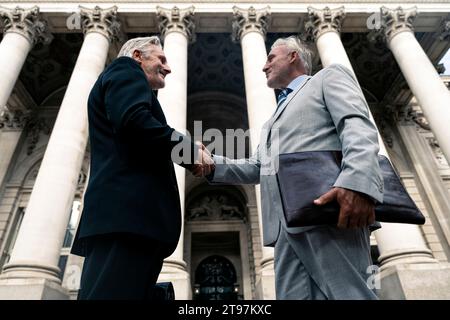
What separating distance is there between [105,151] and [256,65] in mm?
10054

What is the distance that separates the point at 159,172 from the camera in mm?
2197

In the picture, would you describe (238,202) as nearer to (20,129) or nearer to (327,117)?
(20,129)

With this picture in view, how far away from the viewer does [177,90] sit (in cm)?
1077

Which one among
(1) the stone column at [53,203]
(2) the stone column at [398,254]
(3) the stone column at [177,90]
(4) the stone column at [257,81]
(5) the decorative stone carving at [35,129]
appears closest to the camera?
(1) the stone column at [53,203]

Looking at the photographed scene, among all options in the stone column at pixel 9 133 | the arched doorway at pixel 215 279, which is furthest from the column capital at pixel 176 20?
the arched doorway at pixel 215 279

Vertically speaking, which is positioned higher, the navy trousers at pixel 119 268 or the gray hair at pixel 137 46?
the gray hair at pixel 137 46

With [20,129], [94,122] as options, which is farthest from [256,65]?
[20,129]

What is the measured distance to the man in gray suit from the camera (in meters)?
1.85

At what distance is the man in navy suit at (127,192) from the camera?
1.88m

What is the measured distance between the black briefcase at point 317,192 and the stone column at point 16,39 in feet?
37.3

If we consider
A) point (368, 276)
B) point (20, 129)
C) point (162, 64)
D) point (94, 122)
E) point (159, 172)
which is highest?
point (20, 129)

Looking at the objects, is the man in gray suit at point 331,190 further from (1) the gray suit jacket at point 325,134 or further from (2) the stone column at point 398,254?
(2) the stone column at point 398,254

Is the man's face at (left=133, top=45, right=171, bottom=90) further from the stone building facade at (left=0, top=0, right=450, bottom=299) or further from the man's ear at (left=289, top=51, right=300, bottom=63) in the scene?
the stone building facade at (left=0, top=0, right=450, bottom=299)

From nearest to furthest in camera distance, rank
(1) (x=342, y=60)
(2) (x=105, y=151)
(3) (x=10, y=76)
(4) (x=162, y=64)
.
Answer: (2) (x=105, y=151), (4) (x=162, y=64), (3) (x=10, y=76), (1) (x=342, y=60)
